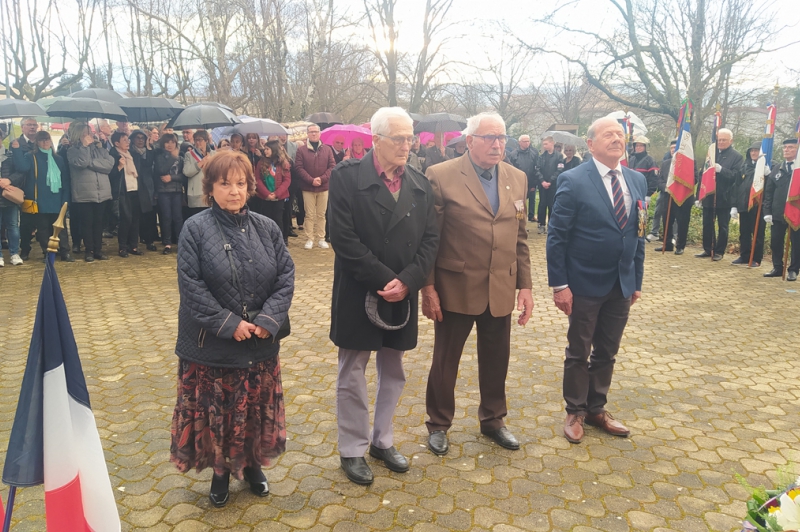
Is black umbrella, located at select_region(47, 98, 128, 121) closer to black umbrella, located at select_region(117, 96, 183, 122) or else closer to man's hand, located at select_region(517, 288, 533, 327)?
black umbrella, located at select_region(117, 96, 183, 122)

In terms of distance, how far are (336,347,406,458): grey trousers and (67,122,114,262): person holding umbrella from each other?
778 centimetres

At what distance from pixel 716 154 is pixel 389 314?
1002 cm

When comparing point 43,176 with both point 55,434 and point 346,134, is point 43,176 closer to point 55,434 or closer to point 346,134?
point 346,134

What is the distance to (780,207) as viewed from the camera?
32.0ft

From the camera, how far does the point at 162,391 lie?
4.90 meters

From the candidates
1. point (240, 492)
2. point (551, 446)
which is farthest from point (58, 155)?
point (551, 446)

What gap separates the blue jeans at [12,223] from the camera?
9.46 m

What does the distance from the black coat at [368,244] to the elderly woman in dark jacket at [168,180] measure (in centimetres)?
784

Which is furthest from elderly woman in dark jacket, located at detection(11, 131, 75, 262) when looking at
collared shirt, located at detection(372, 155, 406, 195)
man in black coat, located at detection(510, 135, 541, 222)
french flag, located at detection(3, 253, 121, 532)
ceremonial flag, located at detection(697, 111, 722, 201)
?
ceremonial flag, located at detection(697, 111, 722, 201)

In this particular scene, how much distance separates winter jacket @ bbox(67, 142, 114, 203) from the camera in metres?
9.62

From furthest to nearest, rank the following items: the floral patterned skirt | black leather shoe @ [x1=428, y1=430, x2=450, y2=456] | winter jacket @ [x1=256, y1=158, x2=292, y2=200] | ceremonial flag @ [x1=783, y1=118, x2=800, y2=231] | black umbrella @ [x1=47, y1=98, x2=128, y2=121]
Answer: winter jacket @ [x1=256, y1=158, x2=292, y2=200] < black umbrella @ [x1=47, y1=98, x2=128, y2=121] < ceremonial flag @ [x1=783, y1=118, x2=800, y2=231] < black leather shoe @ [x1=428, y1=430, x2=450, y2=456] < the floral patterned skirt

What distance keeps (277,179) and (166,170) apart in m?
1.85

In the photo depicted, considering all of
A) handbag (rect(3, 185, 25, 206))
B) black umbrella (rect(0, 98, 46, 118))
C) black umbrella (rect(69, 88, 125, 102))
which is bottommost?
handbag (rect(3, 185, 25, 206))

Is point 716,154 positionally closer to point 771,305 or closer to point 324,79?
point 771,305
